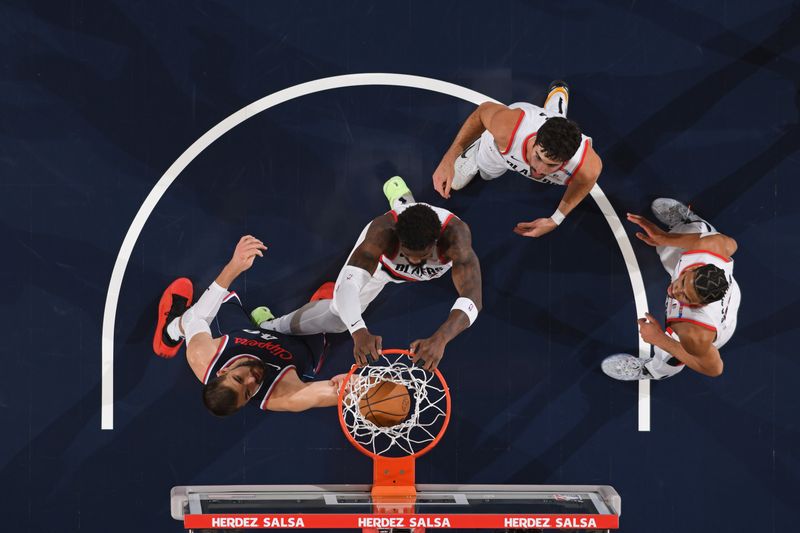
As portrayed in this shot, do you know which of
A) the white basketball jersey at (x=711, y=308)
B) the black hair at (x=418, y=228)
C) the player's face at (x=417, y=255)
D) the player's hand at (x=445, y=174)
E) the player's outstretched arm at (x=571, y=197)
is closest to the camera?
the black hair at (x=418, y=228)

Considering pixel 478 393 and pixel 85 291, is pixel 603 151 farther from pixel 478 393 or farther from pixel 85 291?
pixel 85 291

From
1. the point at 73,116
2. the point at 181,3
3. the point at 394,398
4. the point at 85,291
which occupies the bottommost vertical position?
the point at 394,398

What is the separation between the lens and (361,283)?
294 inches

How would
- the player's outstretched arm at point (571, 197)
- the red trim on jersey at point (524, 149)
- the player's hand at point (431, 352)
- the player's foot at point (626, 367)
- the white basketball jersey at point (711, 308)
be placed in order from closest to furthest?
the player's hand at point (431, 352) < the white basketball jersey at point (711, 308) < the red trim on jersey at point (524, 149) < the player's outstretched arm at point (571, 197) < the player's foot at point (626, 367)

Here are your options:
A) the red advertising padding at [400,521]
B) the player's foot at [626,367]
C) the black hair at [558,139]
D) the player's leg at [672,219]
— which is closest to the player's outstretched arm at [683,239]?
the player's leg at [672,219]

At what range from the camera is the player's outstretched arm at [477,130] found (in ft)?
26.3

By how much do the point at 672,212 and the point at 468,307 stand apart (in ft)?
8.95

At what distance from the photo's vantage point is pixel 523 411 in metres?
8.93

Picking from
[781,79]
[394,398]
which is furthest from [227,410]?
[781,79]

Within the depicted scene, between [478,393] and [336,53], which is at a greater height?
[336,53]

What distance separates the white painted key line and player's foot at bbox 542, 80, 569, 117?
0.59m

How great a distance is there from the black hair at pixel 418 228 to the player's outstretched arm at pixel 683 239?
8.34 ft

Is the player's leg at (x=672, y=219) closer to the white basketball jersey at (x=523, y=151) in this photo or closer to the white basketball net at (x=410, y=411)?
the white basketball jersey at (x=523, y=151)

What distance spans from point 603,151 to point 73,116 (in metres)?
5.19
